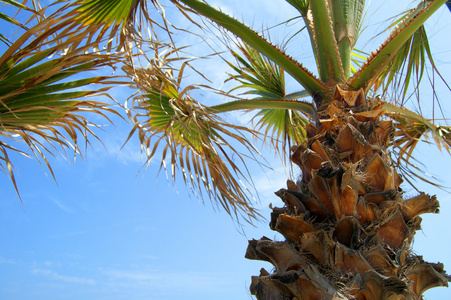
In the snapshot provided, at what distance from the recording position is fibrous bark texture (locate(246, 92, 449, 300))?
5.53ft

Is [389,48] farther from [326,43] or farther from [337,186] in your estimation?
[337,186]

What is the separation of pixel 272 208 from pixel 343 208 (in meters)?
0.43

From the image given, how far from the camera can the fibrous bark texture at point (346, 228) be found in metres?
1.68

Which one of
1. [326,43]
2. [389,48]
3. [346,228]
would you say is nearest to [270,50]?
[326,43]

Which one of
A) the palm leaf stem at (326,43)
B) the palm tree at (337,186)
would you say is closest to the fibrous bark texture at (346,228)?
the palm tree at (337,186)

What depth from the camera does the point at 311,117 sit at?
9.12 feet

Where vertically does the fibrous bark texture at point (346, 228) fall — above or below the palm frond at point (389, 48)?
below

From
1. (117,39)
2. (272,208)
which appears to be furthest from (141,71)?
(272,208)

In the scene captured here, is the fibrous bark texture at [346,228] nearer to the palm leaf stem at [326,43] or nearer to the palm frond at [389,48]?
the palm frond at [389,48]

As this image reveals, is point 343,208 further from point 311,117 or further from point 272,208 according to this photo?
point 311,117

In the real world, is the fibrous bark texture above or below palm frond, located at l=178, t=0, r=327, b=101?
below

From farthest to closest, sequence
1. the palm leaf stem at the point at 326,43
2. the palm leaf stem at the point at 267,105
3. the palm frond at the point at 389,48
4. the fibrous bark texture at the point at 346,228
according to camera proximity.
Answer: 1. the palm leaf stem at the point at 267,105
2. the palm leaf stem at the point at 326,43
3. the palm frond at the point at 389,48
4. the fibrous bark texture at the point at 346,228

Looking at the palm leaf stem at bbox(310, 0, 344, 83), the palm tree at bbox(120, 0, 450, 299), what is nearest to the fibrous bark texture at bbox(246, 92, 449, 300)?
the palm tree at bbox(120, 0, 450, 299)

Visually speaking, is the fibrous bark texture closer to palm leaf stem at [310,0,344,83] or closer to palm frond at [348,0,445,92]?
palm frond at [348,0,445,92]
